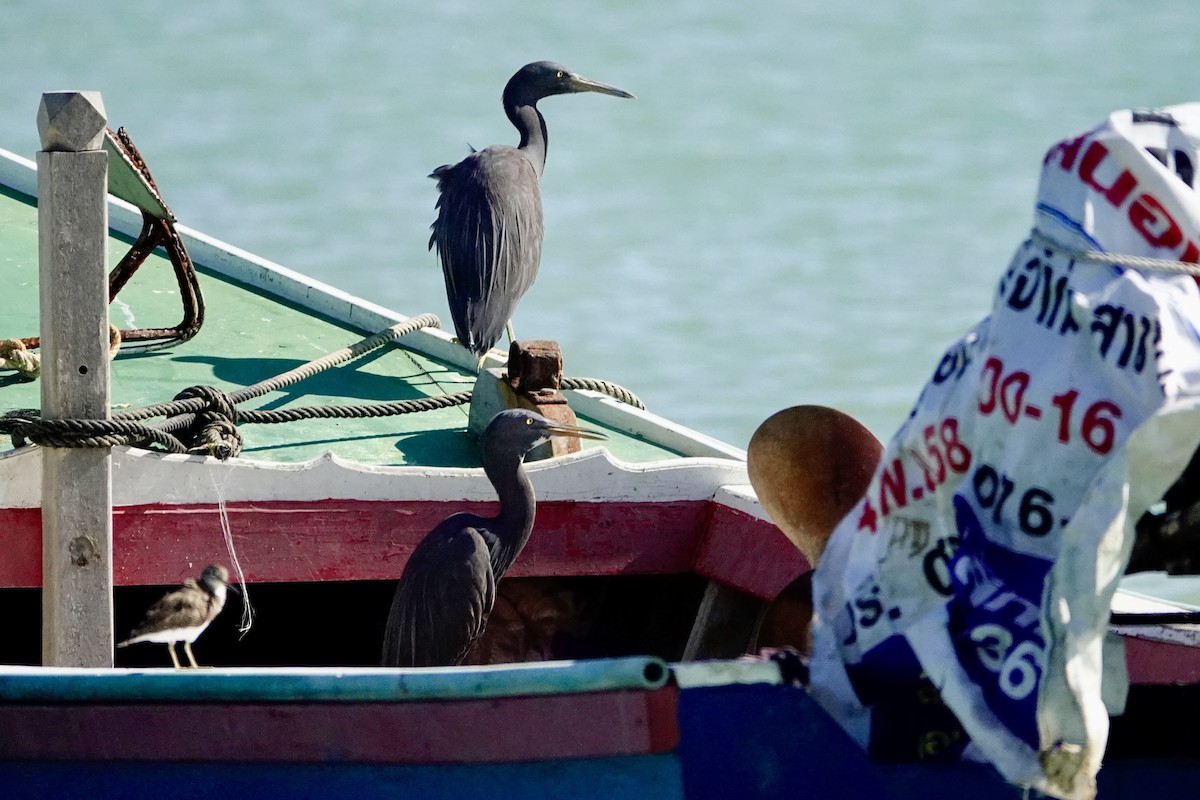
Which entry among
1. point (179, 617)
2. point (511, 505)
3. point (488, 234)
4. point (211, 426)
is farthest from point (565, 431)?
point (488, 234)

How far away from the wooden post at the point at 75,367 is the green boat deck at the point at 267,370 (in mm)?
927

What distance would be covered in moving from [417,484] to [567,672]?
5.03ft

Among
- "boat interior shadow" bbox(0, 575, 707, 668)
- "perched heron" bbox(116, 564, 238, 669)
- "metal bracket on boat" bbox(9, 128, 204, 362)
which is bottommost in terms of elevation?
"boat interior shadow" bbox(0, 575, 707, 668)

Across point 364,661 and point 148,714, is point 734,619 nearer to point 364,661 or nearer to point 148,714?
point 364,661

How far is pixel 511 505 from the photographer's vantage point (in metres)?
4.07

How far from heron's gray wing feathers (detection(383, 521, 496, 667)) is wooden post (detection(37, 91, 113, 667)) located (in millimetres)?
635

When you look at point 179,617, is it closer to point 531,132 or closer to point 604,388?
point 604,388

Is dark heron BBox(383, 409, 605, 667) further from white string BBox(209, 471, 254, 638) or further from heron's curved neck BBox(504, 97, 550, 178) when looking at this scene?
heron's curved neck BBox(504, 97, 550, 178)

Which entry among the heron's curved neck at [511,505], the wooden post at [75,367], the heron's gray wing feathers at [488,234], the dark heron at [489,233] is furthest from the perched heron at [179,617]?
the heron's gray wing feathers at [488,234]

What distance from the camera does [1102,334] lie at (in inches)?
88.1

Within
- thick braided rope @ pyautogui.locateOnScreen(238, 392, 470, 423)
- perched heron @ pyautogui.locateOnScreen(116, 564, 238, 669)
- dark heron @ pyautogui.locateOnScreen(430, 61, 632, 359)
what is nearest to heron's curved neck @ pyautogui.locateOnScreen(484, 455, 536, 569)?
perched heron @ pyautogui.locateOnScreen(116, 564, 238, 669)

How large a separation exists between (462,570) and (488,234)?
9.44ft

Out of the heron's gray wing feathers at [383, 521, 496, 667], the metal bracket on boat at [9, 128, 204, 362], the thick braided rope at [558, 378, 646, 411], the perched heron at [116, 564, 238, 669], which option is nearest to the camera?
the perched heron at [116, 564, 238, 669]

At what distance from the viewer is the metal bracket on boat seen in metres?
4.65
